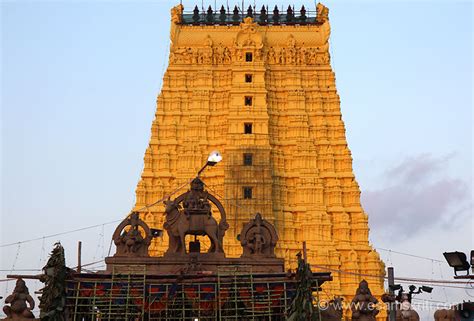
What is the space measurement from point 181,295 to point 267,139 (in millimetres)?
46429

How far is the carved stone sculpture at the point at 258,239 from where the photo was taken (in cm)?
3250

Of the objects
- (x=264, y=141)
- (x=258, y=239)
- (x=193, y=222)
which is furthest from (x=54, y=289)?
(x=264, y=141)

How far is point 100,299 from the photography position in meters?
29.3

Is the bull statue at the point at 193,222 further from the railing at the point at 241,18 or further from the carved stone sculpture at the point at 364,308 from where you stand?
the railing at the point at 241,18

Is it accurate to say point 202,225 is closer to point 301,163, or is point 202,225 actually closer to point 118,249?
point 118,249

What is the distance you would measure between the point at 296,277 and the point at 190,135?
49.3m

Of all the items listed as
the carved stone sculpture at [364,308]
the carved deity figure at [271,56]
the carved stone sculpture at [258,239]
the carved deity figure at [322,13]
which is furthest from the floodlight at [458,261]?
the carved deity figure at [322,13]

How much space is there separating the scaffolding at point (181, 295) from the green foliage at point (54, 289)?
1.47 meters

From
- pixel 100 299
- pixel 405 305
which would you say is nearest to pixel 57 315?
pixel 100 299

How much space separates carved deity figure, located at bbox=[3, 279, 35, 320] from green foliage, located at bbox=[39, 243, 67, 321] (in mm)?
3575

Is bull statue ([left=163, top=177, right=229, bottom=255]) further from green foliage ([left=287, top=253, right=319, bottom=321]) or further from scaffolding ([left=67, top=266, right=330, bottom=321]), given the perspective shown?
green foliage ([left=287, top=253, right=319, bottom=321])

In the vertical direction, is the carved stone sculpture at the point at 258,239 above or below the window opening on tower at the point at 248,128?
below

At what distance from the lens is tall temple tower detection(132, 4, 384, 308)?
2854 inches

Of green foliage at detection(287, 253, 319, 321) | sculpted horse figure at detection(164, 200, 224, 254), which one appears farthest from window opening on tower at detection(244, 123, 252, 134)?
green foliage at detection(287, 253, 319, 321)
